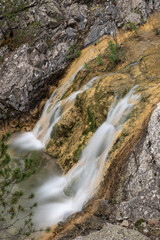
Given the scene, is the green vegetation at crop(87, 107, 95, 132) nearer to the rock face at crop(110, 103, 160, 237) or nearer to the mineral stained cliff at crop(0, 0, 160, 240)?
the mineral stained cliff at crop(0, 0, 160, 240)

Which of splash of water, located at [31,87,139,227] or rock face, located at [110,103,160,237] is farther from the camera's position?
splash of water, located at [31,87,139,227]

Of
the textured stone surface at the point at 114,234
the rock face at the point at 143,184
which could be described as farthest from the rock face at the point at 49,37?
the textured stone surface at the point at 114,234

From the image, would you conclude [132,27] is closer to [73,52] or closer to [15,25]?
[73,52]

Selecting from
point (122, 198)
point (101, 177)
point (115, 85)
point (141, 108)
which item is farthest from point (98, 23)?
point (122, 198)

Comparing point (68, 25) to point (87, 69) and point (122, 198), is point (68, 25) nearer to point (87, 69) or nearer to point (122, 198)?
point (87, 69)

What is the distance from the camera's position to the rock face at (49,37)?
696 inches

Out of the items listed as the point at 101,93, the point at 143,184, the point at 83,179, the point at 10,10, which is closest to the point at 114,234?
the point at 143,184

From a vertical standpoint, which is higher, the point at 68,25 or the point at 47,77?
the point at 68,25

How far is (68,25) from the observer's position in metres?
20.4

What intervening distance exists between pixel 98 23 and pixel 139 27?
391 centimetres

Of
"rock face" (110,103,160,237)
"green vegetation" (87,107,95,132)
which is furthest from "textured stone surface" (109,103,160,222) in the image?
"green vegetation" (87,107,95,132)

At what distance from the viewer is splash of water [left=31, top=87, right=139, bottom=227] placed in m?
8.16

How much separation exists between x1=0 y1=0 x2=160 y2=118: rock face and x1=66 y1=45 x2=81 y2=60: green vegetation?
0.19 meters

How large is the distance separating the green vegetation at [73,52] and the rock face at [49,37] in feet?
0.62
